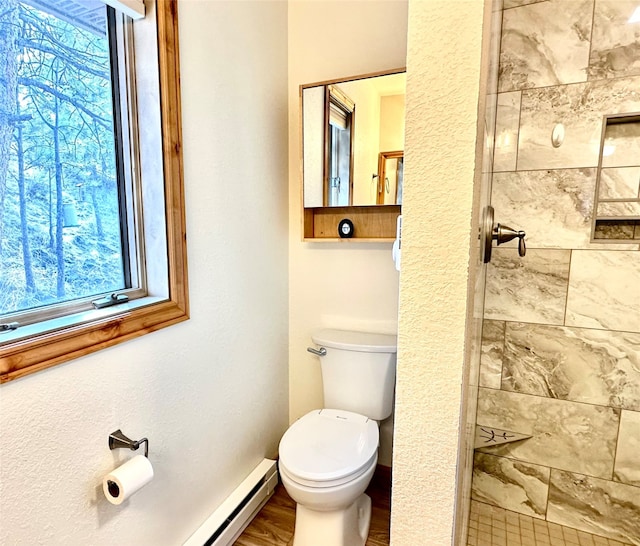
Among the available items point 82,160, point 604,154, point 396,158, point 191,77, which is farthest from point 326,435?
point 604,154

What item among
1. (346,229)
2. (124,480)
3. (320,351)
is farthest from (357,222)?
(124,480)

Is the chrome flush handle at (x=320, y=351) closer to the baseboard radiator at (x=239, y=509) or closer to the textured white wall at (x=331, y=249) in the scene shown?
the textured white wall at (x=331, y=249)

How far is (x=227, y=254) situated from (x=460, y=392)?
→ 1142 mm

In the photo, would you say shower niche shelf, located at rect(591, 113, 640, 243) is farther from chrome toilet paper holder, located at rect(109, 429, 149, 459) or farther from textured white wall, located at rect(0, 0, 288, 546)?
chrome toilet paper holder, located at rect(109, 429, 149, 459)

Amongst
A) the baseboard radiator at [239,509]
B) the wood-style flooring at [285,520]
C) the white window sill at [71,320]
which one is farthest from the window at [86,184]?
the wood-style flooring at [285,520]

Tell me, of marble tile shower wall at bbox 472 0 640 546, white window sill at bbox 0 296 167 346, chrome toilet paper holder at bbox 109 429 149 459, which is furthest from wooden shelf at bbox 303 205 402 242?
chrome toilet paper holder at bbox 109 429 149 459

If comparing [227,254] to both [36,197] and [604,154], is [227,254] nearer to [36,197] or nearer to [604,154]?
[36,197]

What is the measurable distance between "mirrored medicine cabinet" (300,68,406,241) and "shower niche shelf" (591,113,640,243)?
2.53ft

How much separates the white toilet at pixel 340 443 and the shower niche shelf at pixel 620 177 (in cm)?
102

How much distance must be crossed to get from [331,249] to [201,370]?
83 cm

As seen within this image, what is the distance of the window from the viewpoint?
0.93 metres

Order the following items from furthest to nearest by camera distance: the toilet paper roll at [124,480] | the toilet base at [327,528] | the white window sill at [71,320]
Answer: the toilet base at [327,528]
the toilet paper roll at [124,480]
the white window sill at [71,320]

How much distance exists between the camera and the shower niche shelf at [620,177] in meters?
1.45

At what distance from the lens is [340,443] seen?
4.90 ft
